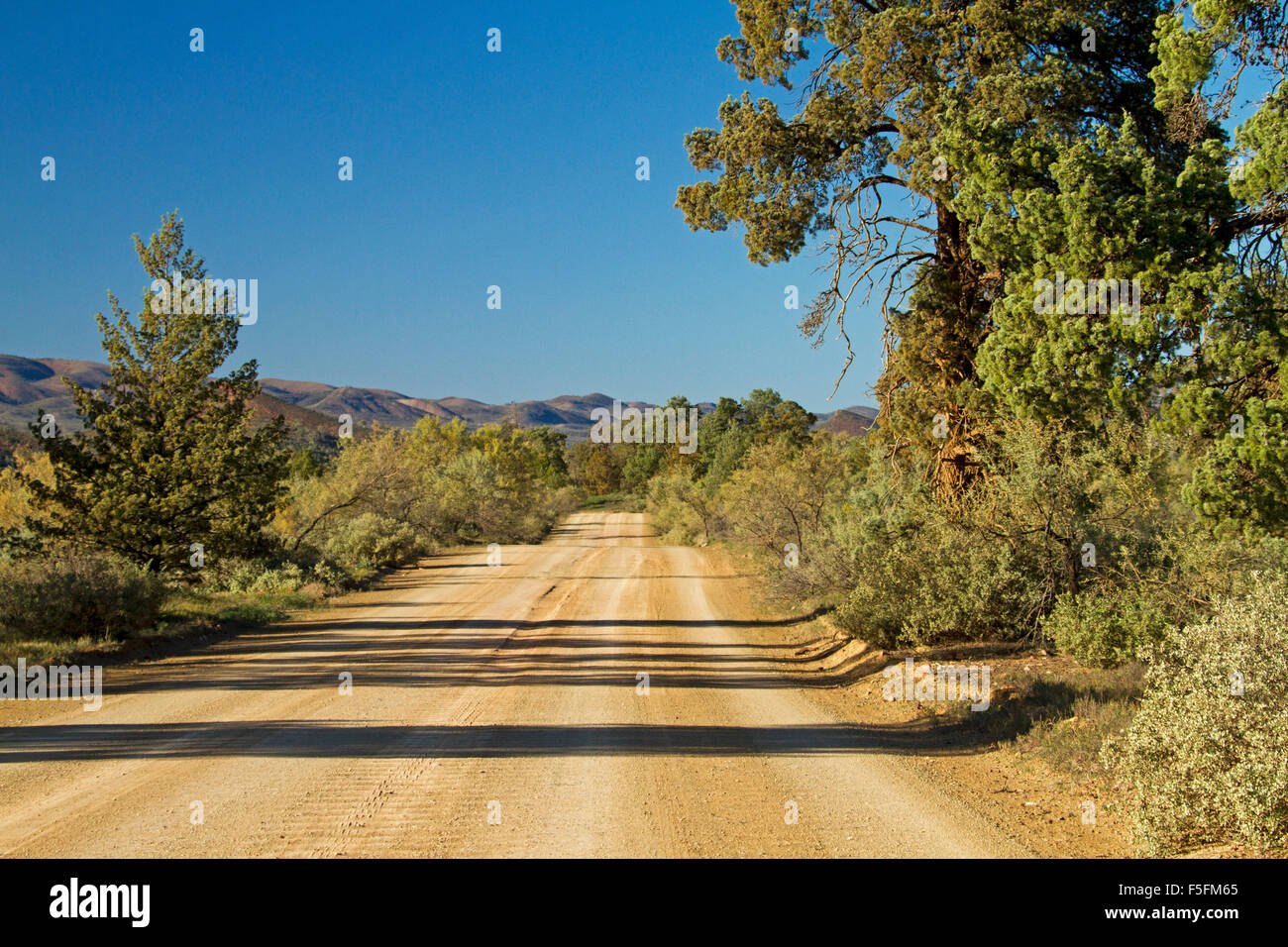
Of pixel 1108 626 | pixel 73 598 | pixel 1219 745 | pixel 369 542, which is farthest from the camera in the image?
pixel 369 542

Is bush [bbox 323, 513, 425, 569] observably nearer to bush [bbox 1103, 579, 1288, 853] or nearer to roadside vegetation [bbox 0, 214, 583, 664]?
roadside vegetation [bbox 0, 214, 583, 664]

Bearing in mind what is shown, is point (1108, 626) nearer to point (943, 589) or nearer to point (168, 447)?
point (943, 589)

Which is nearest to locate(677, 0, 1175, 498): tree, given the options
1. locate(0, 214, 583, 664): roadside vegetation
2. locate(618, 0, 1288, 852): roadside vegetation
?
locate(618, 0, 1288, 852): roadside vegetation

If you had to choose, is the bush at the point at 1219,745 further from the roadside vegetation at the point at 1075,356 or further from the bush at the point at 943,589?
the bush at the point at 943,589

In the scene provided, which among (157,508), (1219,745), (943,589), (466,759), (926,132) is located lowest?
(466,759)

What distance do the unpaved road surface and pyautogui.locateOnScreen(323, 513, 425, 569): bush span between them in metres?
11.8

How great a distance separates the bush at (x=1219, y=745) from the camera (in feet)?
15.3

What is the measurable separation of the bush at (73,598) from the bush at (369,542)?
1196cm

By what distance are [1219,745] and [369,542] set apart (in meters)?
25.6

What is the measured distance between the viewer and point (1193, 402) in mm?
7977

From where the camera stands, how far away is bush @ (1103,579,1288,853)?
4668 millimetres

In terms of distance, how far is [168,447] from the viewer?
658 inches

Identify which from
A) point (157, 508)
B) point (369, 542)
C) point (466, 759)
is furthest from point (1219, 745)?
point (369, 542)

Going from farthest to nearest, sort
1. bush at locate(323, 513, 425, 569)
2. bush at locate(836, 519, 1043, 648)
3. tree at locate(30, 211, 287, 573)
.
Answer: bush at locate(323, 513, 425, 569), tree at locate(30, 211, 287, 573), bush at locate(836, 519, 1043, 648)
